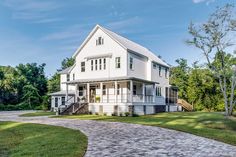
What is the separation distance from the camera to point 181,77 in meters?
47.8

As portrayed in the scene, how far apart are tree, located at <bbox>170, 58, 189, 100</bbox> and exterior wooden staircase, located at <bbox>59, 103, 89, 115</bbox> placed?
Result: 22.9 meters

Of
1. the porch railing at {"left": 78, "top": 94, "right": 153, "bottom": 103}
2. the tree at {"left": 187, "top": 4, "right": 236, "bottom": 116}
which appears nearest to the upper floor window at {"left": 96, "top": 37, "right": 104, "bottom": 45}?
the porch railing at {"left": 78, "top": 94, "right": 153, "bottom": 103}

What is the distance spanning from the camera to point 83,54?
31078 mm

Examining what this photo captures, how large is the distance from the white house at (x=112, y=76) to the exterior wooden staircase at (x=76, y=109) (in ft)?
1.14

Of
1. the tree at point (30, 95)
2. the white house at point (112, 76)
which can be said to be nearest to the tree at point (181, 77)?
the white house at point (112, 76)

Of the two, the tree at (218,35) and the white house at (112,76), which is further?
the white house at (112,76)

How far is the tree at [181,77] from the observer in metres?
45.8

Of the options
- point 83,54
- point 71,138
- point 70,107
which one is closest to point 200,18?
point 83,54

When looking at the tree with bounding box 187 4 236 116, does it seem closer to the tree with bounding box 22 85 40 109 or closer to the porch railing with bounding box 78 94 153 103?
the porch railing with bounding box 78 94 153 103

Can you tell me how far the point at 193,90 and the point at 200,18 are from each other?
16.8 meters

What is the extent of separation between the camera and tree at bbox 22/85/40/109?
5194 cm

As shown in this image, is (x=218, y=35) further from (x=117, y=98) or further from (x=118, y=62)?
(x=117, y=98)

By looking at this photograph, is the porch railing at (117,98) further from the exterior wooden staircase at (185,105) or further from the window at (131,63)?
the exterior wooden staircase at (185,105)

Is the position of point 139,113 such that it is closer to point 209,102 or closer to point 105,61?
point 105,61
